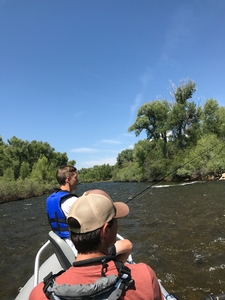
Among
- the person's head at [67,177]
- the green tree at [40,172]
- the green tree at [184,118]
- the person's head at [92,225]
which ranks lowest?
the person's head at [92,225]

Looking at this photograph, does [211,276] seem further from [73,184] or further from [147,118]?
[147,118]

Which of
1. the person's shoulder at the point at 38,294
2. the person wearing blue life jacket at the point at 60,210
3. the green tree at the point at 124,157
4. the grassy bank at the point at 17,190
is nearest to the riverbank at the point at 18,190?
the grassy bank at the point at 17,190

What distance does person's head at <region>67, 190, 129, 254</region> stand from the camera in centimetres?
141

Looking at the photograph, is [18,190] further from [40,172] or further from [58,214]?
[58,214]

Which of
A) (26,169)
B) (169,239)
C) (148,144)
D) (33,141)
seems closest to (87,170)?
(33,141)

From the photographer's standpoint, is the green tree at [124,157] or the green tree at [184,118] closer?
the green tree at [184,118]

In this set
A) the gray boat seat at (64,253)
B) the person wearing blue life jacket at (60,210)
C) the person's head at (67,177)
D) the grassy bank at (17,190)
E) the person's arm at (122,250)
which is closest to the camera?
the person's arm at (122,250)

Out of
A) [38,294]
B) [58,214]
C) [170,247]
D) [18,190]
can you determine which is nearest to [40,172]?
[18,190]

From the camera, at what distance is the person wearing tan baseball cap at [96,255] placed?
1.28 m

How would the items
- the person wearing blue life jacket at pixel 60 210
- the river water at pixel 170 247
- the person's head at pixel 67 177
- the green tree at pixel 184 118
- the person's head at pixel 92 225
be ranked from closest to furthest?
the person's head at pixel 92 225
the person wearing blue life jacket at pixel 60 210
the person's head at pixel 67 177
the river water at pixel 170 247
the green tree at pixel 184 118

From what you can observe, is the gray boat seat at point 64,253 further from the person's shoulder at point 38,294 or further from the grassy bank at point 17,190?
the grassy bank at point 17,190

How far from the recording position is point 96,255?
1395 mm

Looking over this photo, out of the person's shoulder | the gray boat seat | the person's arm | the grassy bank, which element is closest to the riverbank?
the grassy bank

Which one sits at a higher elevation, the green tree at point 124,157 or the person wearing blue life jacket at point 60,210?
the green tree at point 124,157
